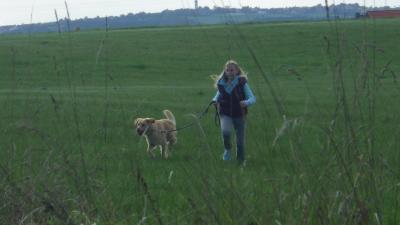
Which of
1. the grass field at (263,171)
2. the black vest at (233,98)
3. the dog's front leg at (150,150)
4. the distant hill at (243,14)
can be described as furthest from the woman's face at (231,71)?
the distant hill at (243,14)

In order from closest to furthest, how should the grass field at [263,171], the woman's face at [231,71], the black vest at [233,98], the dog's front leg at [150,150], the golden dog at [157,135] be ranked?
1. the grass field at [263,171]
2. the black vest at [233,98]
3. the woman's face at [231,71]
4. the golden dog at [157,135]
5. the dog's front leg at [150,150]

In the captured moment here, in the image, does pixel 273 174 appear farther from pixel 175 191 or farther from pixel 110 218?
pixel 175 191

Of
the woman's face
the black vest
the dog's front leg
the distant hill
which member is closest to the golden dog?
the dog's front leg

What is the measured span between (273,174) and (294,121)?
87 centimetres

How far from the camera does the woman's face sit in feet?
40.7

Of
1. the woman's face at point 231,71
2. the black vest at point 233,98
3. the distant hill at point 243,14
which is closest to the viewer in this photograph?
the distant hill at point 243,14

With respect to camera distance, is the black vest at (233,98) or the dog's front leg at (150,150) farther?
the dog's front leg at (150,150)

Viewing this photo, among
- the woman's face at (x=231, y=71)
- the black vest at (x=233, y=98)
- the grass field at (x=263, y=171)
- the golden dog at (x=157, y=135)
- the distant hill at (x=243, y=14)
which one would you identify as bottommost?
the golden dog at (x=157, y=135)

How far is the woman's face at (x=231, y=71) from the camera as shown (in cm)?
1241

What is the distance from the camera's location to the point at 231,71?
12531mm

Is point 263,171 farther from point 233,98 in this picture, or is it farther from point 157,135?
point 157,135

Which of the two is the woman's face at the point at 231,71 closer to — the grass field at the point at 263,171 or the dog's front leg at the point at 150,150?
the dog's front leg at the point at 150,150

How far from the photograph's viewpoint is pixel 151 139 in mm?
13680

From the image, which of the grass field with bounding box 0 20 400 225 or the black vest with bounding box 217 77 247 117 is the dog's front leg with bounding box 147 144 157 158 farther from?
the grass field with bounding box 0 20 400 225
